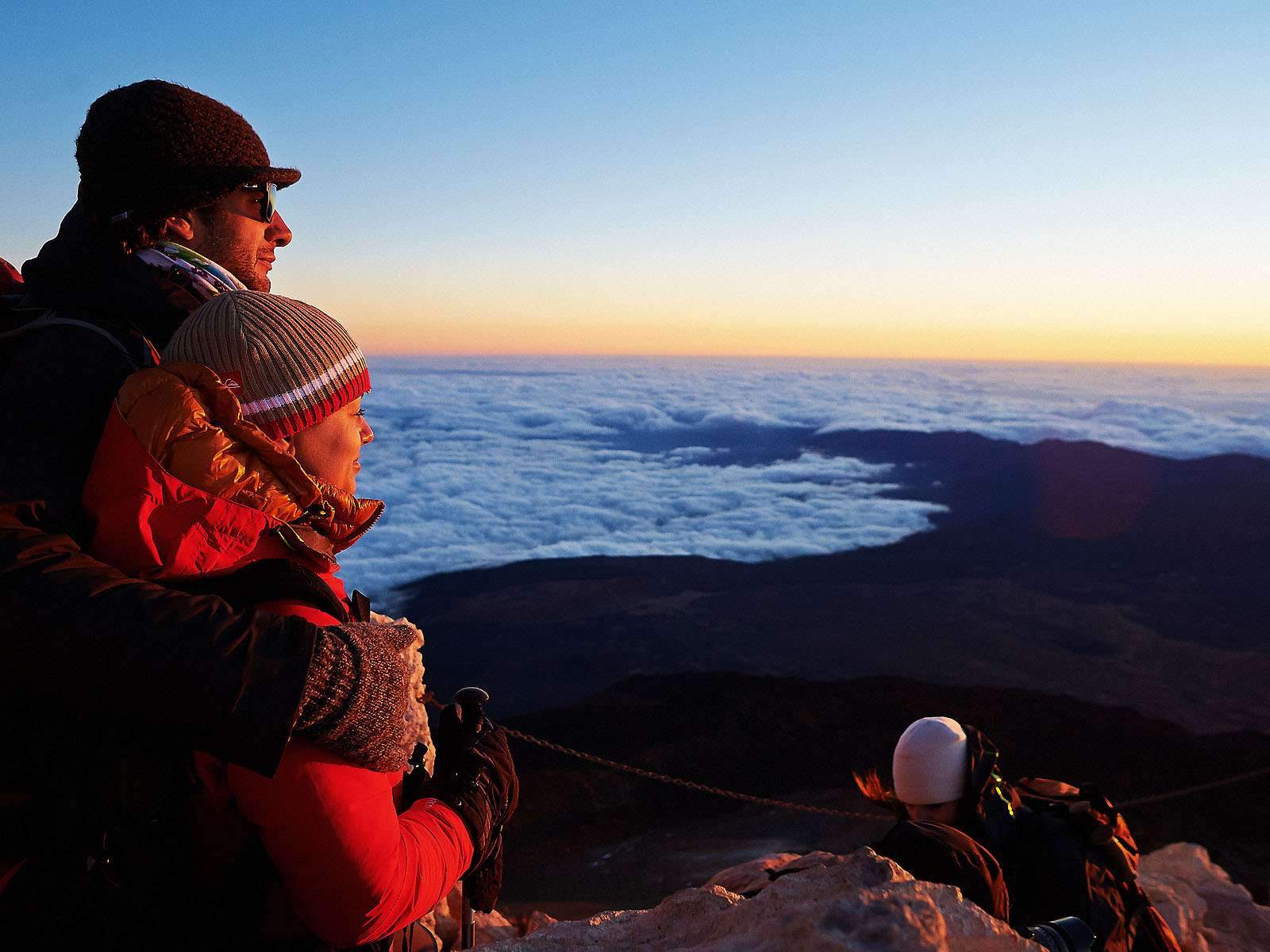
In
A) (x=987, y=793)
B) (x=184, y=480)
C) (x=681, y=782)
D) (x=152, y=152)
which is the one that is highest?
(x=152, y=152)

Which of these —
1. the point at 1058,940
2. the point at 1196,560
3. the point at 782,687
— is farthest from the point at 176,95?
the point at 1196,560

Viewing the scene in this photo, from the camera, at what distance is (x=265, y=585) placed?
1.18 meters

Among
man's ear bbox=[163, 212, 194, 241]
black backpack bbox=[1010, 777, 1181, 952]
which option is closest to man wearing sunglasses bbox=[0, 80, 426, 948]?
man's ear bbox=[163, 212, 194, 241]

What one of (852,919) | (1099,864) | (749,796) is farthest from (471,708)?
(749,796)

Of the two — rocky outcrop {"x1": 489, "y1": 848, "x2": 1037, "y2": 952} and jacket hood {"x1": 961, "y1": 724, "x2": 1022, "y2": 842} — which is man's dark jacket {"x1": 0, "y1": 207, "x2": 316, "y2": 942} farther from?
jacket hood {"x1": 961, "y1": 724, "x2": 1022, "y2": 842}

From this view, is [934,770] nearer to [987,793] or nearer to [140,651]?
[987,793]

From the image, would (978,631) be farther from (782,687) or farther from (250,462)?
(250,462)

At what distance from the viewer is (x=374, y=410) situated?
7881 centimetres

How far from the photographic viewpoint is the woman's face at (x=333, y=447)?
1.30 m

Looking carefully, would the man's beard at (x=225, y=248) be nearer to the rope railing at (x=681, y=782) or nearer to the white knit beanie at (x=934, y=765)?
the rope railing at (x=681, y=782)

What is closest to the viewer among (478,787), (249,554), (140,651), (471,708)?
(140,651)

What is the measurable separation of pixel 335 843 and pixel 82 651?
36 cm

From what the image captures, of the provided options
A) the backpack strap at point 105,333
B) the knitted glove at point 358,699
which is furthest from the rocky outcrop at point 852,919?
the backpack strap at point 105,333

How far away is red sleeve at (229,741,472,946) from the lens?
1.08 m
